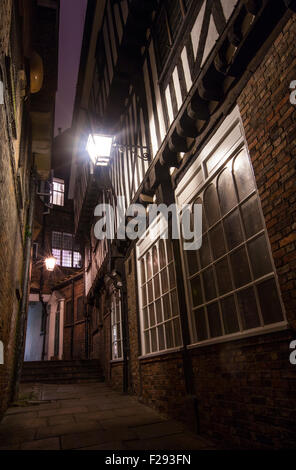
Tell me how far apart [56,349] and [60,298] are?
2983mm

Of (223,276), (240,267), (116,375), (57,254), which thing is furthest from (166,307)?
(57,254)

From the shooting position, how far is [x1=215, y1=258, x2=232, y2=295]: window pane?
3.94 m

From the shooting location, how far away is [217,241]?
167 inches

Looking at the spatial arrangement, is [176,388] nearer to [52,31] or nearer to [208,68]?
[208,68]

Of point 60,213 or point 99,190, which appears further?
point 60,213

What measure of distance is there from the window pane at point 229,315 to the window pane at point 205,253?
661 mm

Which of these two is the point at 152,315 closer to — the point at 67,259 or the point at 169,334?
the point at 169,334

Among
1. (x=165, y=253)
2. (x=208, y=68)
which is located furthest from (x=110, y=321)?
(x=208, y=68)

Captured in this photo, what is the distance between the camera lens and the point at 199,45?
191 inches

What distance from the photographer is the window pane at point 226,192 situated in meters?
3.95

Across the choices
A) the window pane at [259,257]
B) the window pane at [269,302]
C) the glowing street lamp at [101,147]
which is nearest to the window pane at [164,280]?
the glowing street lamp at [101,147]

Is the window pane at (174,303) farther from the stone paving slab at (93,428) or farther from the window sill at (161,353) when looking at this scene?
the stone paving slab at (93,428)

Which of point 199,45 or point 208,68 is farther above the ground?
point 199,45
